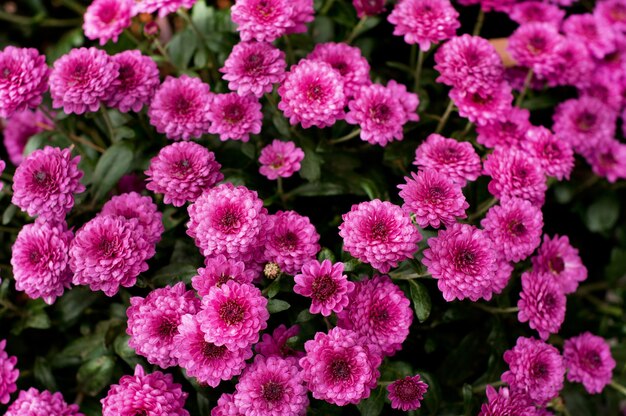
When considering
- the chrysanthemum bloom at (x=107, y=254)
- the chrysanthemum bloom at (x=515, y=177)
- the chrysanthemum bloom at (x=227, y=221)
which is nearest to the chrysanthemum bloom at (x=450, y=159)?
the chrysanthemum bloom at (x=515, y=177)

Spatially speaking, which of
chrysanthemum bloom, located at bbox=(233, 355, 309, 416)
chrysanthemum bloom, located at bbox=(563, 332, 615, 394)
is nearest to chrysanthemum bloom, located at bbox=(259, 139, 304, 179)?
chrysanthemum bloom, located at bbox=(233, 355, 309, 416)

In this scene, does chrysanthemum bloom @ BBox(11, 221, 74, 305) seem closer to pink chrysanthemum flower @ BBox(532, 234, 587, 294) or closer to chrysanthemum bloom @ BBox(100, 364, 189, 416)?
chrysanthemum bloom @ BBox(100, 364, 189, 416)

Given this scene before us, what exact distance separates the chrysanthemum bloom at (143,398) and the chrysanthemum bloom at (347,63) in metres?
0.71

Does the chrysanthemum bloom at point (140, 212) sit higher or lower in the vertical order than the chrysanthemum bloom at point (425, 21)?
lower

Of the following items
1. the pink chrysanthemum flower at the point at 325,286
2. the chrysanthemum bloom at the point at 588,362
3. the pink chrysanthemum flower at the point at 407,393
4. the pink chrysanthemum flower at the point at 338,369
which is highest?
the pink chrysanthemum flower at the point at 325,286

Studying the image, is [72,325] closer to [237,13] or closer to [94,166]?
[94,166]

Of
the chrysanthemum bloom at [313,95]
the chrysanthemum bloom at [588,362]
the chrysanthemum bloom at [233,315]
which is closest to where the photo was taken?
the chrysanthemum bloom at [233,315]

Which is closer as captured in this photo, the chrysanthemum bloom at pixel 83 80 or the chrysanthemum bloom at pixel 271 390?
the chrysanthemum bloom at pixel 271 390

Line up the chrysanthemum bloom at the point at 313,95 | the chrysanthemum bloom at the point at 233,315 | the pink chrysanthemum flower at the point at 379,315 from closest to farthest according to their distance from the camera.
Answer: the chrysanthemum bloom at the point at 233,315
the pink chrysanthemum flower at the point at 379,315
the chrysanthemum bloom at the point at 313,95

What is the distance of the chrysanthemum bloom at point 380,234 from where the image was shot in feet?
3.49

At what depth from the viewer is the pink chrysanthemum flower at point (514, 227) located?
1180mm

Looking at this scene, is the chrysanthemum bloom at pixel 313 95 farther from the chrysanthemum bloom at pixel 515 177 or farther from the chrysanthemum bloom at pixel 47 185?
the chrysanthemum bloom at pixel 47 185

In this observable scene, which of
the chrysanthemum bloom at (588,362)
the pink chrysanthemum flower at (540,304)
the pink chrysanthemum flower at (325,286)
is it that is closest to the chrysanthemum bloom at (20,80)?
the pink chrysanthemum flower at (325,286)

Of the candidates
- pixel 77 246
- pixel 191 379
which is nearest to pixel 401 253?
pixel 191 379
